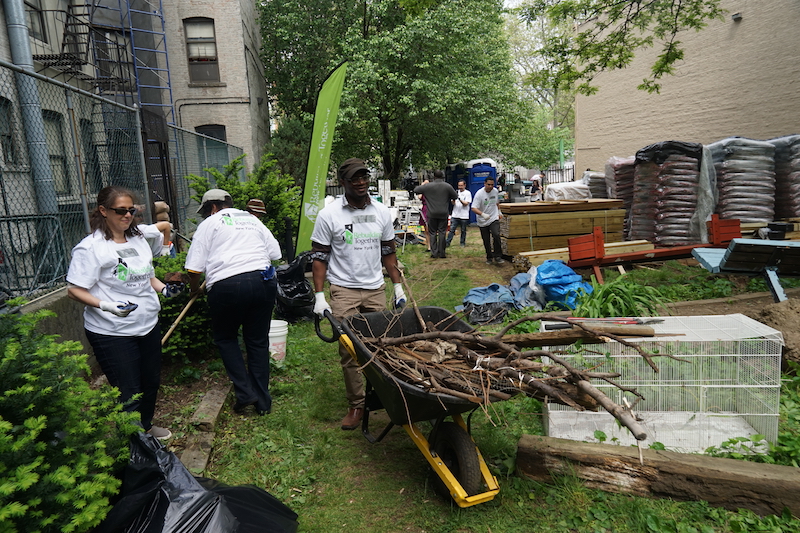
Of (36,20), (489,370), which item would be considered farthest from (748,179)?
(36,20)

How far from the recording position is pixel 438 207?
11867mm

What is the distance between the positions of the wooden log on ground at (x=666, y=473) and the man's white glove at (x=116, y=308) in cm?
253

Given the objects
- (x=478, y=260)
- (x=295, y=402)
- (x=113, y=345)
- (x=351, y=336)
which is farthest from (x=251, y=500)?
(x=478, y=260)

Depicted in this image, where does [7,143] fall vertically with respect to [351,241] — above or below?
above

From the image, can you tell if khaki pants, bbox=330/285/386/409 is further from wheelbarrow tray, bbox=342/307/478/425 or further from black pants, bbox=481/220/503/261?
black pants, bbox=481/220/503/261

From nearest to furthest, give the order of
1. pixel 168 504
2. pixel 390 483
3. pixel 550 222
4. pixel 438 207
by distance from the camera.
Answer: pixel 168 504, pixel 390 483, pixel 550 222, pixel 438 207

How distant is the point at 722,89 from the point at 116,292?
15.2 m

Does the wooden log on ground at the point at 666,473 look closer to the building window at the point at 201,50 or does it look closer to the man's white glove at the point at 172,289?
the man's white glove at the point at 172,289

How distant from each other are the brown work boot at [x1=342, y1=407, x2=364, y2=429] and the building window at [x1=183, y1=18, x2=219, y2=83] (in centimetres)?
1811

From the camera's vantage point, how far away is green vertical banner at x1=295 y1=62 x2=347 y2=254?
8133 mm

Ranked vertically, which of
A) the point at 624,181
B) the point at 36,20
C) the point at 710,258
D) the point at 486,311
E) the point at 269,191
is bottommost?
the point at 486,311

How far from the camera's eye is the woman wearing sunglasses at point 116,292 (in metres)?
3.08

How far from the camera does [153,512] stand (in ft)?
6.89

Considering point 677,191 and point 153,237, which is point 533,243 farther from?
point 153,237
